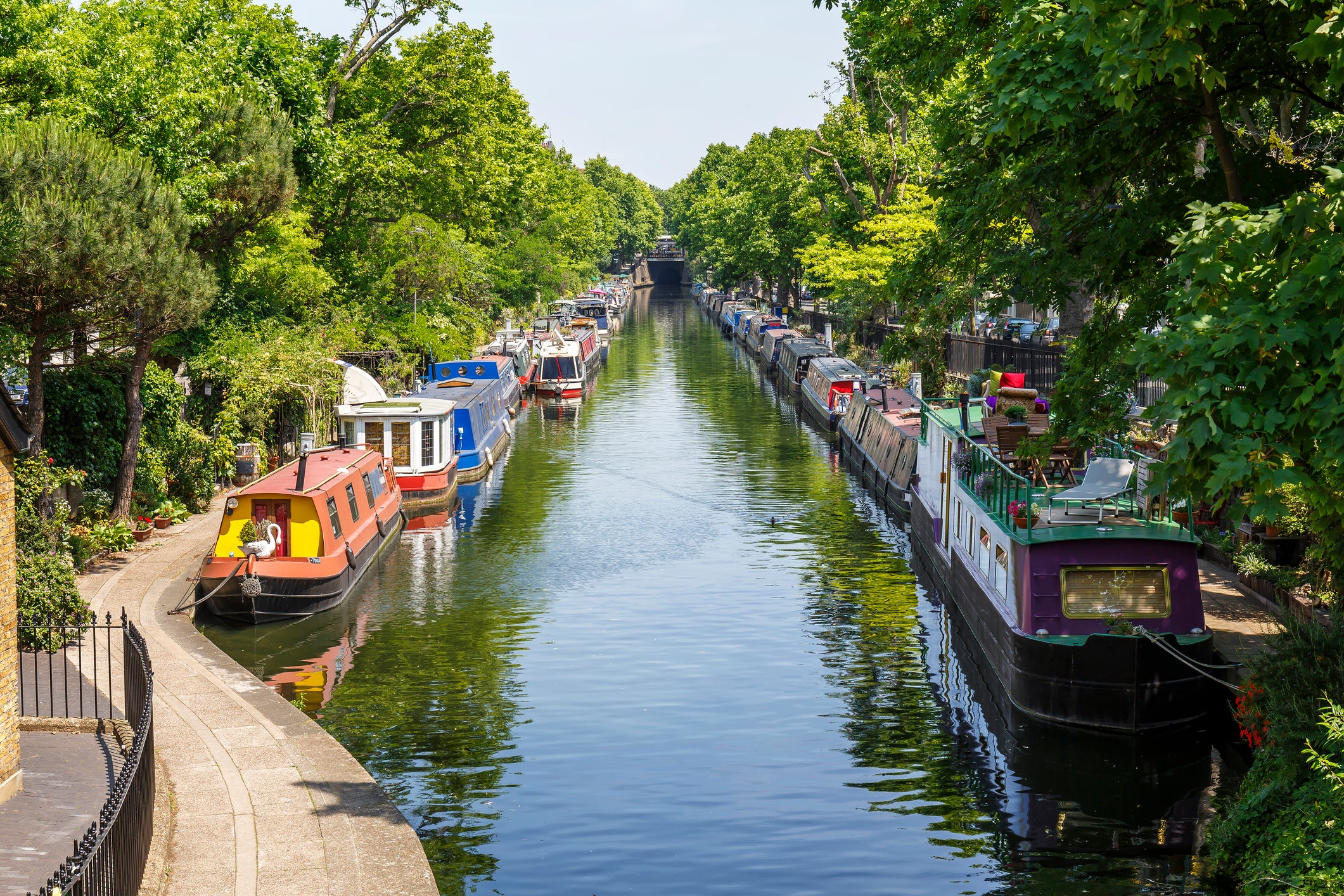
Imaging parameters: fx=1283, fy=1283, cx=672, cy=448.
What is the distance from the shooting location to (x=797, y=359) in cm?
6781

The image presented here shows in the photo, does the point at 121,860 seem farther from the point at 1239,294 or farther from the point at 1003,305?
the point at 1003,305

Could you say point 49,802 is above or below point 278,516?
below

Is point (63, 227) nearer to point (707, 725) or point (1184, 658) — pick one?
point (707, 725)

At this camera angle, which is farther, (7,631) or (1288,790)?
(7,631)

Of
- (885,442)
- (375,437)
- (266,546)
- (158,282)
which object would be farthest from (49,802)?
(885,442)

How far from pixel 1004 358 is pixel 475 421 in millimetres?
19622

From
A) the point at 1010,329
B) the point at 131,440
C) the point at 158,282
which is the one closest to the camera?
the point at 158,282

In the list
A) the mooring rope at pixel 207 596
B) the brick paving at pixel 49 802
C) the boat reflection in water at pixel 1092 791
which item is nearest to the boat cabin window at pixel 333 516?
the mooring rope at pixel 207 596

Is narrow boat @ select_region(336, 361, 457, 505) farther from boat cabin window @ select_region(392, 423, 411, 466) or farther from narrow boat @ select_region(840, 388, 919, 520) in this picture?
narrow boat @ select_region(840, 388, 919, 520)

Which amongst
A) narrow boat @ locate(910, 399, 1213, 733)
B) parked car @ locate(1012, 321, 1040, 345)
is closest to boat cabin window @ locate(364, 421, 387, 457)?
narrow boat @ locate(910, 399, 1213, 733)

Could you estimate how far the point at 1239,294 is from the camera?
11.3 m

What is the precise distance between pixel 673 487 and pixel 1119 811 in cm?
2591

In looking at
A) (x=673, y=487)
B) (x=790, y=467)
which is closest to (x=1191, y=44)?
(x=673, y=487)

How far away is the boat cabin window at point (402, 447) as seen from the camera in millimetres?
37375
